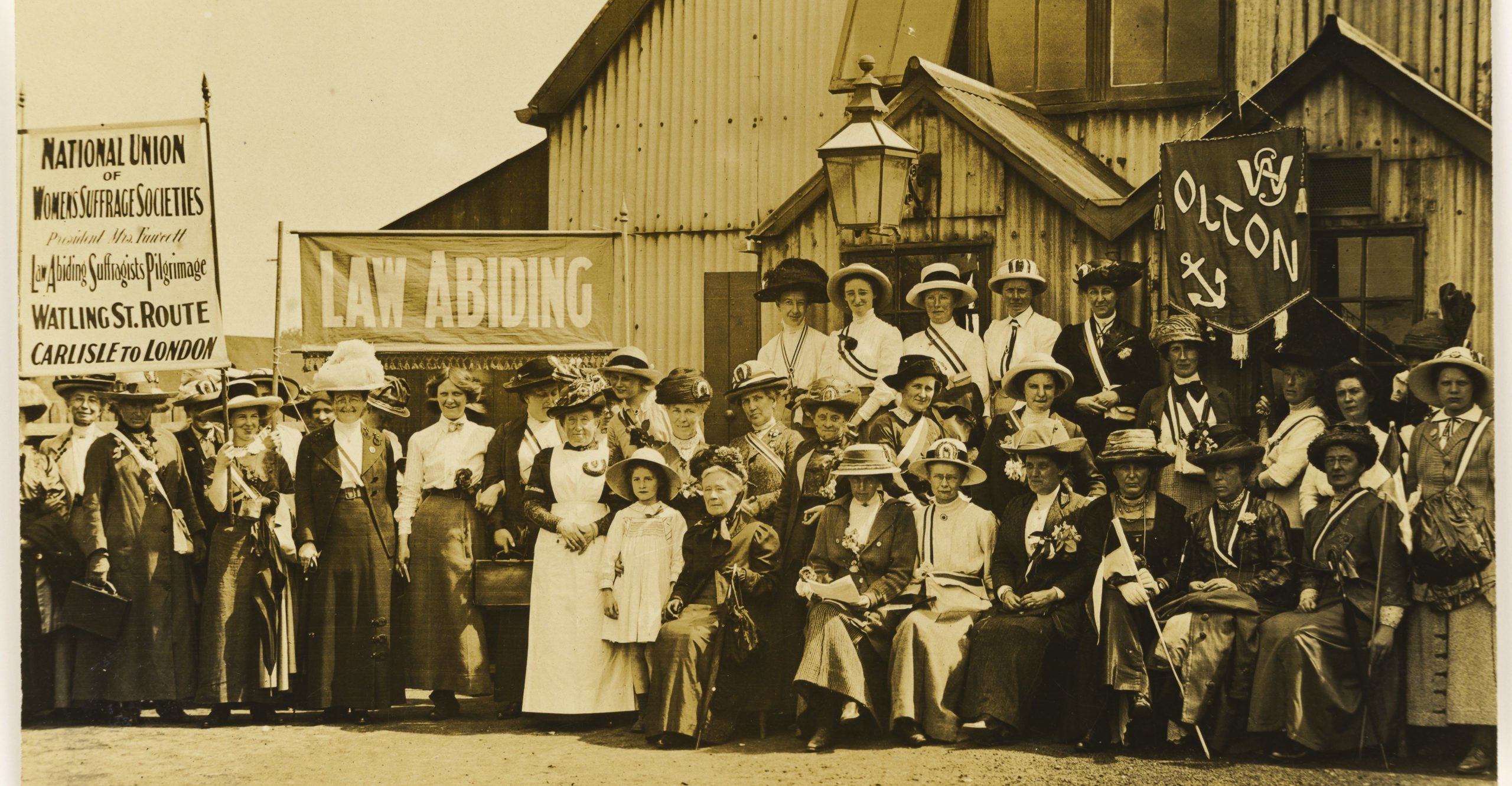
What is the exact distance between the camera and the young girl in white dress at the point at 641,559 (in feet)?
28.5

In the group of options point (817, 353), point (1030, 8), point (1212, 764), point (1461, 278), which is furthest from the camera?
point (1030, 8)

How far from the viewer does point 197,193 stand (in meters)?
9.70

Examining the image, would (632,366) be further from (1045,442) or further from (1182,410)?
(1182,410)

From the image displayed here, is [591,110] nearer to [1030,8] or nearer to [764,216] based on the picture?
[764,216]

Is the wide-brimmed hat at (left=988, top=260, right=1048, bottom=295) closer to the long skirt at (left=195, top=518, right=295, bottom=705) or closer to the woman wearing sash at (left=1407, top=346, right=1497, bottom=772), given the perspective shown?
the woman wearing sash at (left=1407, top=346, right=1497, bottom=772)

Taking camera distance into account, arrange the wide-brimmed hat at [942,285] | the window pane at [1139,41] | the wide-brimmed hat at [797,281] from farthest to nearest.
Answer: the window pane at [1139,41] → the wide-brimmed hat at [797,281] → the wide-brimmed hat at [942,285]

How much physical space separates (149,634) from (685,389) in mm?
3295

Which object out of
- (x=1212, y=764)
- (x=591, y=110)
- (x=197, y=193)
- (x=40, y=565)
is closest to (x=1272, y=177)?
(x=1212, y=764)

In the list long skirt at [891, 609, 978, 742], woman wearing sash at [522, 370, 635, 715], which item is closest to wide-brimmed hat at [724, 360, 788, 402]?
woman wearing sash at [522, 370, 635, 715]

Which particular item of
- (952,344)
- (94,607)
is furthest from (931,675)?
(94,607)

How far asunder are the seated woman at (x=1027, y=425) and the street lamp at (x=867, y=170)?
1089 mm

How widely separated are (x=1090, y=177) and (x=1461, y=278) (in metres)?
2.21

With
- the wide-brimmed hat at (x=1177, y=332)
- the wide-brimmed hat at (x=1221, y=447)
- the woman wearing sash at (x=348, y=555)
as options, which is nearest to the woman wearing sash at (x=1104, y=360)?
the wide-brimmed hat at (x=1177, y=332)

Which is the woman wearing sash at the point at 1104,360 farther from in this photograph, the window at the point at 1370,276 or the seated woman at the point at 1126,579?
the window at the point at 1370,276
